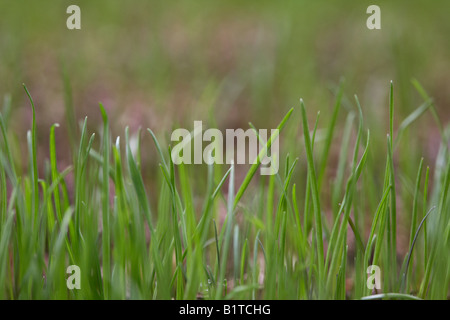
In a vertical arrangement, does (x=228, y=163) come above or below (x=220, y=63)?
below

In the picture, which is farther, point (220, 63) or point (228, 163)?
point (220, 63)

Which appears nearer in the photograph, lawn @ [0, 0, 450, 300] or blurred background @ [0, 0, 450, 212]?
lawn @ [0, 0, 450, 300]

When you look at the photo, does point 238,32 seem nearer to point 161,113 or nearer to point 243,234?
point 161,113

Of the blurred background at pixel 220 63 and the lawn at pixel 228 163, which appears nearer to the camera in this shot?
the lawn at pixel 228 163

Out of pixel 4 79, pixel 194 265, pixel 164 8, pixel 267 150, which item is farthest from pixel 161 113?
pixel 164 8

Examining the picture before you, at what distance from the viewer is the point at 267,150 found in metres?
0.96

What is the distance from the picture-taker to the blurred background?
2.14 m

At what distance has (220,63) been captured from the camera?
2.92 m

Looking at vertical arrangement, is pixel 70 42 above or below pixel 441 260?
above

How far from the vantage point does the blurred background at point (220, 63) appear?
2143mm

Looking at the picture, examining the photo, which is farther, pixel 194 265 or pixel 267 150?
pixel 267 150
